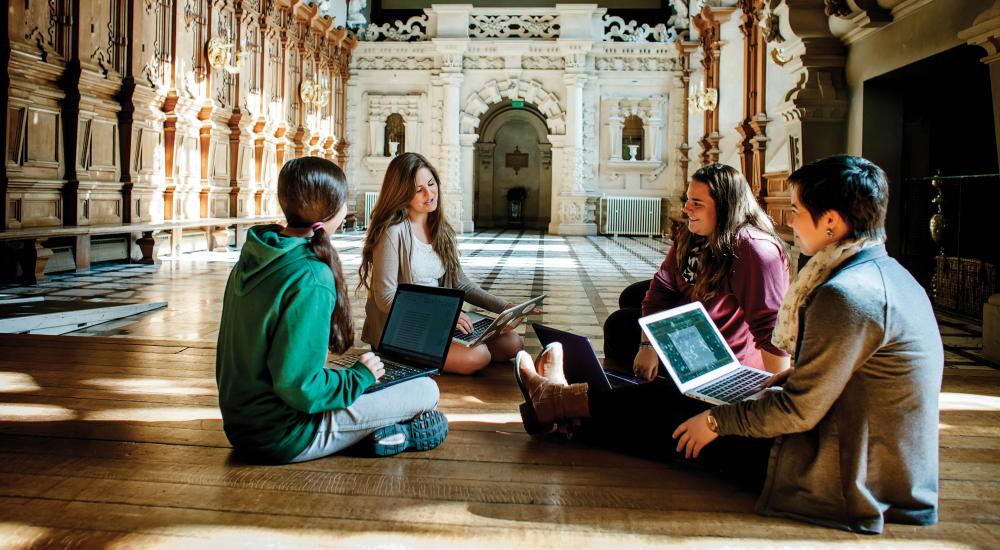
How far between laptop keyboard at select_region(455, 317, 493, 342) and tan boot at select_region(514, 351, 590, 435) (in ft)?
2.29

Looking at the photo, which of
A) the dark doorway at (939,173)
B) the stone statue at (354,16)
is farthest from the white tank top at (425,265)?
the stone statue at (354,16)

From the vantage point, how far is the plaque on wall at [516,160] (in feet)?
78.3

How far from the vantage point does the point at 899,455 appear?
189 centimetres

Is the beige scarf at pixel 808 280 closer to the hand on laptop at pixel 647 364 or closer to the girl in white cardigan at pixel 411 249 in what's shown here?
the hand on laptop at pixel 647 364

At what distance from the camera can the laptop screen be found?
108 inches

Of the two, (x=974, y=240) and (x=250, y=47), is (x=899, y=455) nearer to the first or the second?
(x=974, y=240)

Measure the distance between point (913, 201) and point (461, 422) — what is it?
542 centimetres

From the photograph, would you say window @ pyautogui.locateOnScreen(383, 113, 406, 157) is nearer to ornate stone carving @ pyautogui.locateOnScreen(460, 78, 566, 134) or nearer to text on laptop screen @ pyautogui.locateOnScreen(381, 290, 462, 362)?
ornate stone carving @ pyautogui.locateOnScreen(460, 78, 566, 134)

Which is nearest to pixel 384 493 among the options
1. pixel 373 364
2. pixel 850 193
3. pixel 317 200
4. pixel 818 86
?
pixel 373 364

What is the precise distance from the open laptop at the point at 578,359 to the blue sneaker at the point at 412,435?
0.54m

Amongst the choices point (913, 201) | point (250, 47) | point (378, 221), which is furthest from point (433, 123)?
point (378, 221)

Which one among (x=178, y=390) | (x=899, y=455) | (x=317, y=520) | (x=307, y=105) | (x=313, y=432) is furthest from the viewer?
(x=307, y=105)

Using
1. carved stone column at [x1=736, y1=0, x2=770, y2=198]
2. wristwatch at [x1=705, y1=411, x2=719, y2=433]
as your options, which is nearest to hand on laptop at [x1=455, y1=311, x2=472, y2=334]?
wristwatch at [x1=705, y1=411, x2=719, y2=433]

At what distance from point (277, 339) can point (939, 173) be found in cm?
632
